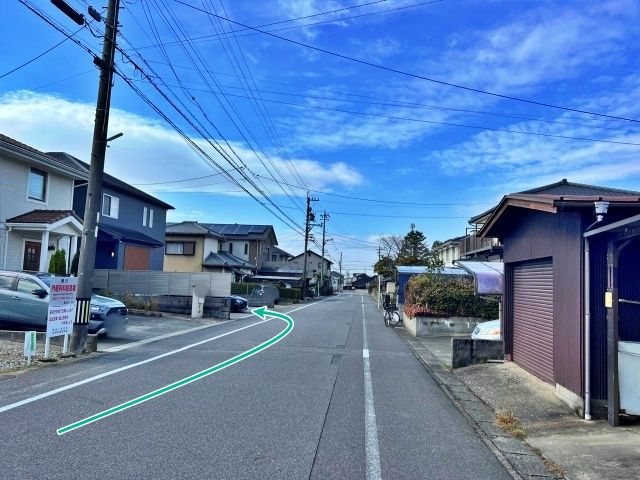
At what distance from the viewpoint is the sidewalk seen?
5.03m

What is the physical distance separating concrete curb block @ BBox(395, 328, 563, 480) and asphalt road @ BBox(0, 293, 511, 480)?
0.16 m

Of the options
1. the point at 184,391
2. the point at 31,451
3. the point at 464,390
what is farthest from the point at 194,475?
the point at 464,390

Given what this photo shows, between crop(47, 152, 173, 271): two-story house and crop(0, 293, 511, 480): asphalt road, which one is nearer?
crop(0, 293, 511, 480): asphalt road

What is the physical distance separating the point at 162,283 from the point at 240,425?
21911 mm

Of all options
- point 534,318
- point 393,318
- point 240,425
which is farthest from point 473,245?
point 240,425

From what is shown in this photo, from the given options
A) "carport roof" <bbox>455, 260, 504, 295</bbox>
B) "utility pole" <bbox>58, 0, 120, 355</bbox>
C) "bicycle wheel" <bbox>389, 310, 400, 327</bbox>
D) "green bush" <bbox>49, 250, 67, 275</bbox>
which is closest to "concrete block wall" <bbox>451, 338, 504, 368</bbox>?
"carport roof" <bbox>455, 260, 504, 295</bbox>

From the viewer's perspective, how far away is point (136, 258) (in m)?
32.2

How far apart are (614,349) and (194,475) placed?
5409 millimetres

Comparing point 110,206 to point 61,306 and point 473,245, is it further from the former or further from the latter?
point 473,245

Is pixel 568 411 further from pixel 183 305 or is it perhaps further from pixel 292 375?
pixel 183 305

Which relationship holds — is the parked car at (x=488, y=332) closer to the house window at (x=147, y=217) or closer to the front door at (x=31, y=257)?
the front door at (x=31, y=257)

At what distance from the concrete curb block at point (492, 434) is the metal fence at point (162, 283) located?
1676 cm

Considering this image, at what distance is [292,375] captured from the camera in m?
9.35

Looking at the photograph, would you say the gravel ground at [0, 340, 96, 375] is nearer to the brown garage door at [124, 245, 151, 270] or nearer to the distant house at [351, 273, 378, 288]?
the brown garage door at [124, 245, 151, 270]
